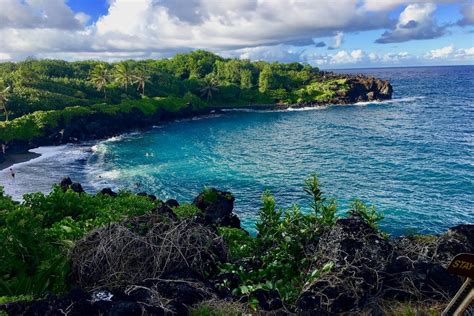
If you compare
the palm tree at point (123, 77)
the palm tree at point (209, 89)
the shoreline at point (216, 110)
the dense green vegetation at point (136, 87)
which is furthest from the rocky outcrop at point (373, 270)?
the palm tree at point (209, 89)

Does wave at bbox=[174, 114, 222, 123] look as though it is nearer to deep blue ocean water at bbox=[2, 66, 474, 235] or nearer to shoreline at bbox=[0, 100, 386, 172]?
shoreline at bbox=[0, 100, 386, 172]

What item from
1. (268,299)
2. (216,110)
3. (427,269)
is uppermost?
(427,269)

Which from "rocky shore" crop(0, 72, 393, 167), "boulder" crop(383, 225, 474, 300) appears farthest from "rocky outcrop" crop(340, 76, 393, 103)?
"boulder" crop(383, 225, 474, 300)

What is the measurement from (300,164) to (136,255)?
50400mm

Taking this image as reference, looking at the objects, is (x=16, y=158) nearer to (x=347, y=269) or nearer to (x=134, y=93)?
(x=134, y=93)

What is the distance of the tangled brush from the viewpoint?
10617mm

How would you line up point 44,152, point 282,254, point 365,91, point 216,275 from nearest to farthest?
1. point 216,275
2. point 282,254
3. point 44,152
4. point 365,91

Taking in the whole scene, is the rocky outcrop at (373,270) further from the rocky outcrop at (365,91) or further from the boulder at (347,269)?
the rocky outcrop at (365,91)

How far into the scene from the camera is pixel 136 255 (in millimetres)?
10844

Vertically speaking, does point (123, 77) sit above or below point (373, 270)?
above

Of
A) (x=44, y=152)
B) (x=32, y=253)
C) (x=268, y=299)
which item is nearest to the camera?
(x=268, y=299)

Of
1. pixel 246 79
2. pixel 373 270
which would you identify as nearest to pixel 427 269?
pixel 373 270

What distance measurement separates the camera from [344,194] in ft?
147

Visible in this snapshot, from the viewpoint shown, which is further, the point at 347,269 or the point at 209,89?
the point at 209,89
